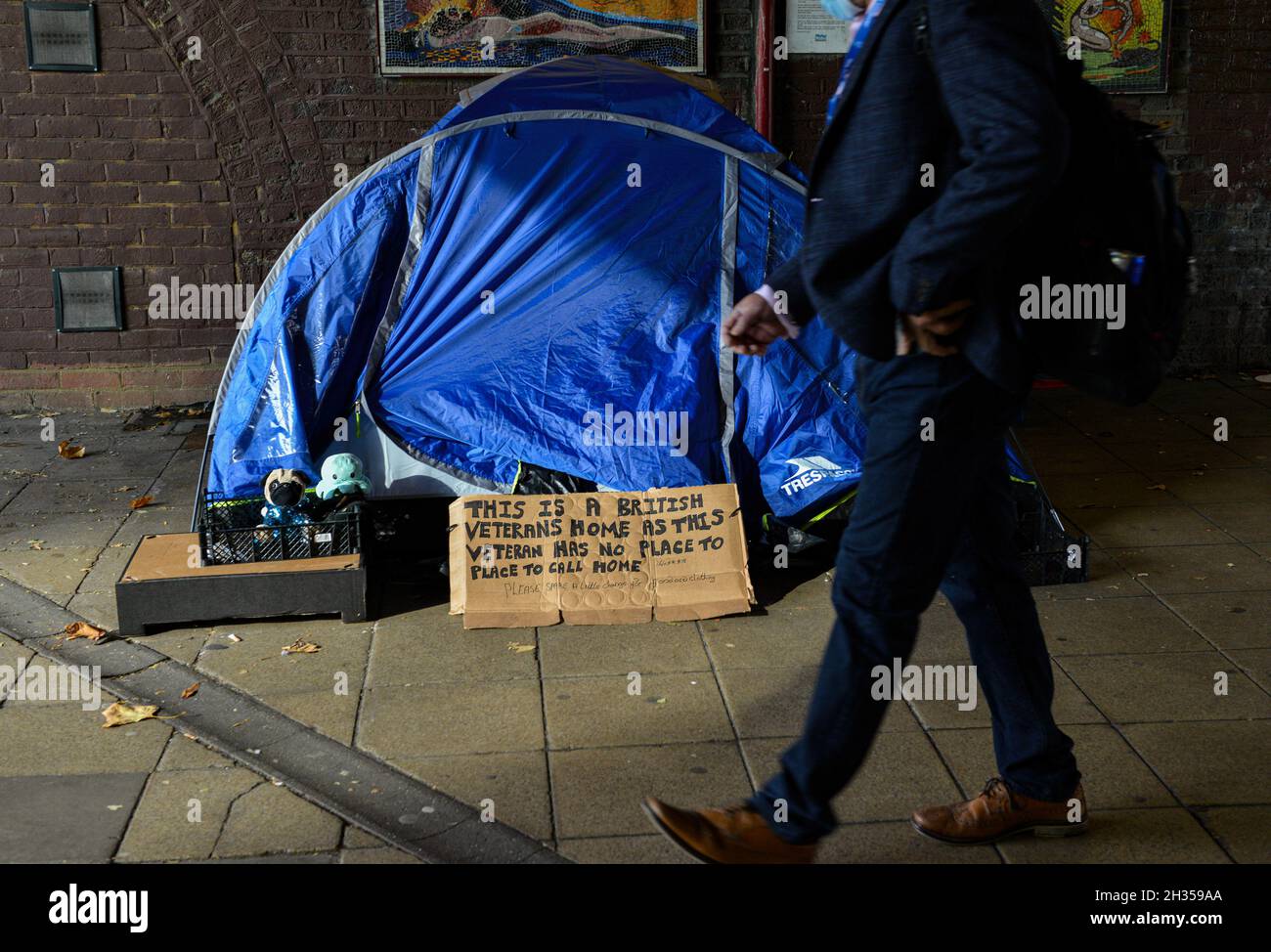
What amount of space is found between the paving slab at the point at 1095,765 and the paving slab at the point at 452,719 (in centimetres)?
112

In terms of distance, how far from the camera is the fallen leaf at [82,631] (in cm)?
418

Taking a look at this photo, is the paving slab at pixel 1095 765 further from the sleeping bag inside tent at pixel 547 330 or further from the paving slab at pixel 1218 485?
the paving slab at pixel 1218 485

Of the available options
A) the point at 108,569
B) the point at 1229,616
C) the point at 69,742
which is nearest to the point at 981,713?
the point at 1229,616

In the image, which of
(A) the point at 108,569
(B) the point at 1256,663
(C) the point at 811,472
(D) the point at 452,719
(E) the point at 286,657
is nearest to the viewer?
(D) the point at 452,719

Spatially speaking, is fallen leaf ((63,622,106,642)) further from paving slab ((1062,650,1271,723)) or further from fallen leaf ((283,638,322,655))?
paving slab ((1062,650,1271,723))

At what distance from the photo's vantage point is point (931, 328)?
7.37ft

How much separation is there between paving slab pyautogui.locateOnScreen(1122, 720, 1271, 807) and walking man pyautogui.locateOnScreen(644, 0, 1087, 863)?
2.23 feet

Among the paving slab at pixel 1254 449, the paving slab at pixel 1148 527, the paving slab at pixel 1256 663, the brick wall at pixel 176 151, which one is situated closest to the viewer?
the paving slab at pixel 1256 663

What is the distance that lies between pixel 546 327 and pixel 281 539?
132cm

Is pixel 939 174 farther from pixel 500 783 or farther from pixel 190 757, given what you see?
pixel 190 757

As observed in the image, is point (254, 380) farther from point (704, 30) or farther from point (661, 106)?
point (704, 30)

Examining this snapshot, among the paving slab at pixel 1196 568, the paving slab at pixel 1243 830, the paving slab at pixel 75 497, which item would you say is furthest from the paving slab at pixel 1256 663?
the paving slab at pixel 75 497

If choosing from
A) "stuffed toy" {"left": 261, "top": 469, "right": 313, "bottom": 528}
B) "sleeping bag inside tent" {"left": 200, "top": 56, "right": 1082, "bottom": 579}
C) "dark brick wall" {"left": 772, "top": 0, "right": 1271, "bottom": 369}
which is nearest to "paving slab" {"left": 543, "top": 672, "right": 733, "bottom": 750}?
"sleeping bag inside tent" {"left": 200, "top": 56, "right": 1082, "bottom": 579}

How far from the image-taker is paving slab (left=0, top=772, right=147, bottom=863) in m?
2.85
